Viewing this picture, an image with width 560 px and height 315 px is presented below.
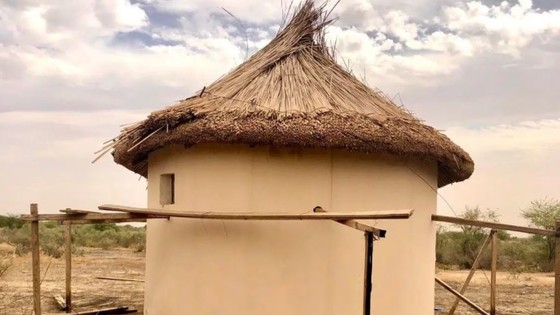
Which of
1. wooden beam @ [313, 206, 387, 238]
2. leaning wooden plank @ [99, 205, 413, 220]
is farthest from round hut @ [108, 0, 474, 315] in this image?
wooden beam @ [313, 206, 387, 238]

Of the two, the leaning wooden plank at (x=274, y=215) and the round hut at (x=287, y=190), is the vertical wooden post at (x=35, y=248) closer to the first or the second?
the leaning wooden plank at (x=274, y=215)

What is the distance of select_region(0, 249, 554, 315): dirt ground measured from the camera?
508 inches

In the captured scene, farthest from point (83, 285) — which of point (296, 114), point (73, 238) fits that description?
point (73, 238)

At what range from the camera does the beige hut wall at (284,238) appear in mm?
5738

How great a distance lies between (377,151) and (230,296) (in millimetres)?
1881

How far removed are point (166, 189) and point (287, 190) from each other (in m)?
1.58

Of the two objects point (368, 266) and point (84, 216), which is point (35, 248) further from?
point (368, 266)

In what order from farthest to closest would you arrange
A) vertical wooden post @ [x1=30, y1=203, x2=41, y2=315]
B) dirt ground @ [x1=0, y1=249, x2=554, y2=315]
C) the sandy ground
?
dirt ground @ [x1=0, y1=249, x2=554, y2=315] → the sandy ground → vertical wooden post @ [x1=30, y1=203, x2=41, y2=315]

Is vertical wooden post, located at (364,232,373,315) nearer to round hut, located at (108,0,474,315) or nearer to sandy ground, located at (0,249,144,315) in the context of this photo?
round hut, located at (108,0,474,315)

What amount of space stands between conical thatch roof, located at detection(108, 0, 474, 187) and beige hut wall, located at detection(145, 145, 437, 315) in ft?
0.80

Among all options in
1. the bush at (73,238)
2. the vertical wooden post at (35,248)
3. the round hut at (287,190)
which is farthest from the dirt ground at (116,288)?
the round hut at (287,190)

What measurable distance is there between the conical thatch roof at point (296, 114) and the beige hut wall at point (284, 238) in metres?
0.24

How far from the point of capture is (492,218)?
1049 inches

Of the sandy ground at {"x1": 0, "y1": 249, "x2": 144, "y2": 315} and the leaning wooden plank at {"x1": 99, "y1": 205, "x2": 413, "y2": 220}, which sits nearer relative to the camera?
the leaning wooden plank at {"x1": 99, "y1": 205, "x2": 413, "y2": 220}
